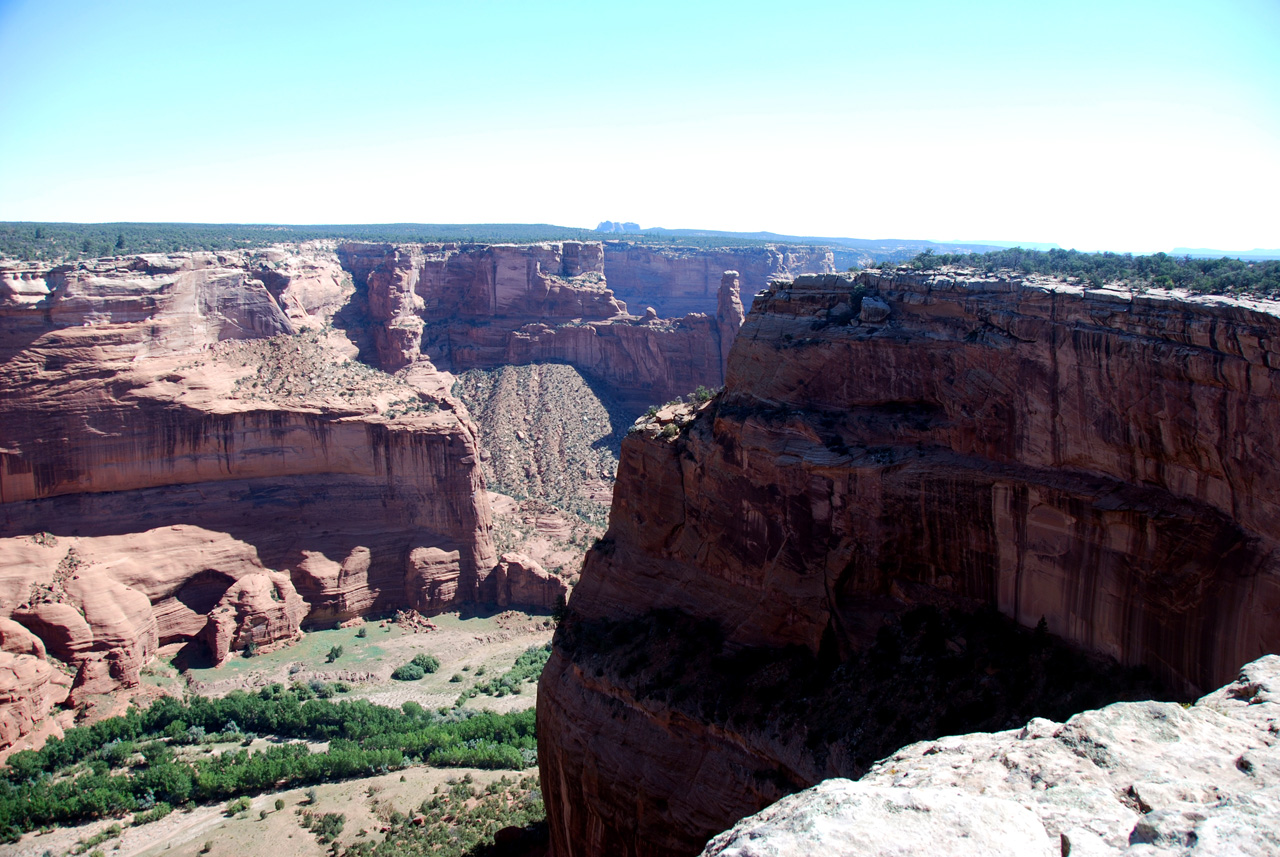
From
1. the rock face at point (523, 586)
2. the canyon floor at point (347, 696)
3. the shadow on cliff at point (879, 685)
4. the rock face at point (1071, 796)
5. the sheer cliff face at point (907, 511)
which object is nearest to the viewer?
the rock face at point (1071, 796)

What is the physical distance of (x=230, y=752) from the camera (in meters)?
38.6

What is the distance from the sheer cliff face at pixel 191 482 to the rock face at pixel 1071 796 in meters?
44.4

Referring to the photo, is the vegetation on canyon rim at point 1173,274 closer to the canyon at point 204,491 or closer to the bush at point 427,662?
the bush at point 427,662

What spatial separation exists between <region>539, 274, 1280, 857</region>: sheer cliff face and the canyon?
26.9 metres

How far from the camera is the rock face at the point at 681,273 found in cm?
13188

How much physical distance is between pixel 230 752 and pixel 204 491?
16736mm

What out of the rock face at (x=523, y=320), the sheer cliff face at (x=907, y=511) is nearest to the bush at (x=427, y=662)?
the sheer cliff face at (x=907, y=511)

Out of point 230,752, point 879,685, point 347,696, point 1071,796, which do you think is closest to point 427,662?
point 347,696

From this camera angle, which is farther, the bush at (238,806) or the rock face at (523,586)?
the rock face at (523,586)

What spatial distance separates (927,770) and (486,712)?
36.8 meters

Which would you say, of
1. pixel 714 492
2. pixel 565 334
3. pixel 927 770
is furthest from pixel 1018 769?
pixel 565 334

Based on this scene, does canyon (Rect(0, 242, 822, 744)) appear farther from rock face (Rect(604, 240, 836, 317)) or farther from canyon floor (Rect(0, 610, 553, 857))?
rock face (Rect(604, 240, 836, 317))

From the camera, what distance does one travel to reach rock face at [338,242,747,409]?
293 feet

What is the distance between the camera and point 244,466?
164 ft
